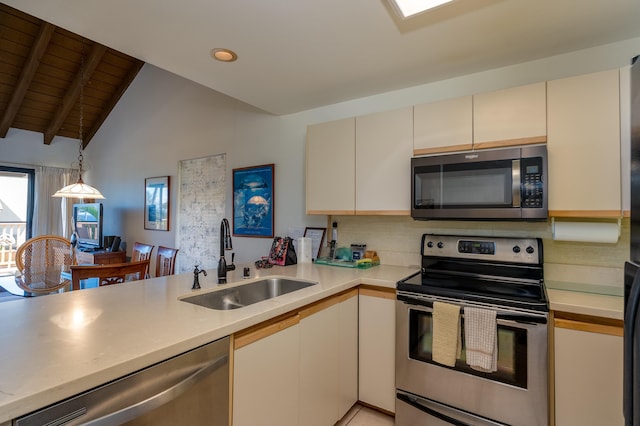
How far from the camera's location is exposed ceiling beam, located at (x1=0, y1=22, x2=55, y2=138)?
3561mm

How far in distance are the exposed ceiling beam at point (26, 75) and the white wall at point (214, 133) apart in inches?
21.9

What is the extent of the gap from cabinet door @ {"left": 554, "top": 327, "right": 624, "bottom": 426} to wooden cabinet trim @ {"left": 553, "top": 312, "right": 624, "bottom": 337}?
0.02 m

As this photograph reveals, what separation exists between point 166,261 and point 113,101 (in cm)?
363

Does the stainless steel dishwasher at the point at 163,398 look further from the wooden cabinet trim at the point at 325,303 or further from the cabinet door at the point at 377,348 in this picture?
the cabinet door at the point at 377,348

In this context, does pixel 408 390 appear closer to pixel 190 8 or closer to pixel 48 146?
pixel 190 8

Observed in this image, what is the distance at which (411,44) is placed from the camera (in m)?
1.78

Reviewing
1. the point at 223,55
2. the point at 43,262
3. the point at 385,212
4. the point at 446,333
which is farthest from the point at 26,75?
the point at 446,333

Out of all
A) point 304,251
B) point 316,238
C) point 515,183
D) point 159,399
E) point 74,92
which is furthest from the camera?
point 74,92

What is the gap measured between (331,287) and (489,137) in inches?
49.9

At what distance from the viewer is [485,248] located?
1958 millimetres

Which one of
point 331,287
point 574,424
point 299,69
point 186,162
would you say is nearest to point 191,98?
point 186,162

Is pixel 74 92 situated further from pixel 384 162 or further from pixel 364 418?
pixel 364 418

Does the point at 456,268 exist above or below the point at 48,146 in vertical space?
below

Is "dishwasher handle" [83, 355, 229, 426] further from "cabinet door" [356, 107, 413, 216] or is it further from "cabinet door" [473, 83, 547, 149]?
"cabinet door" [473, 83, 547, 149]
